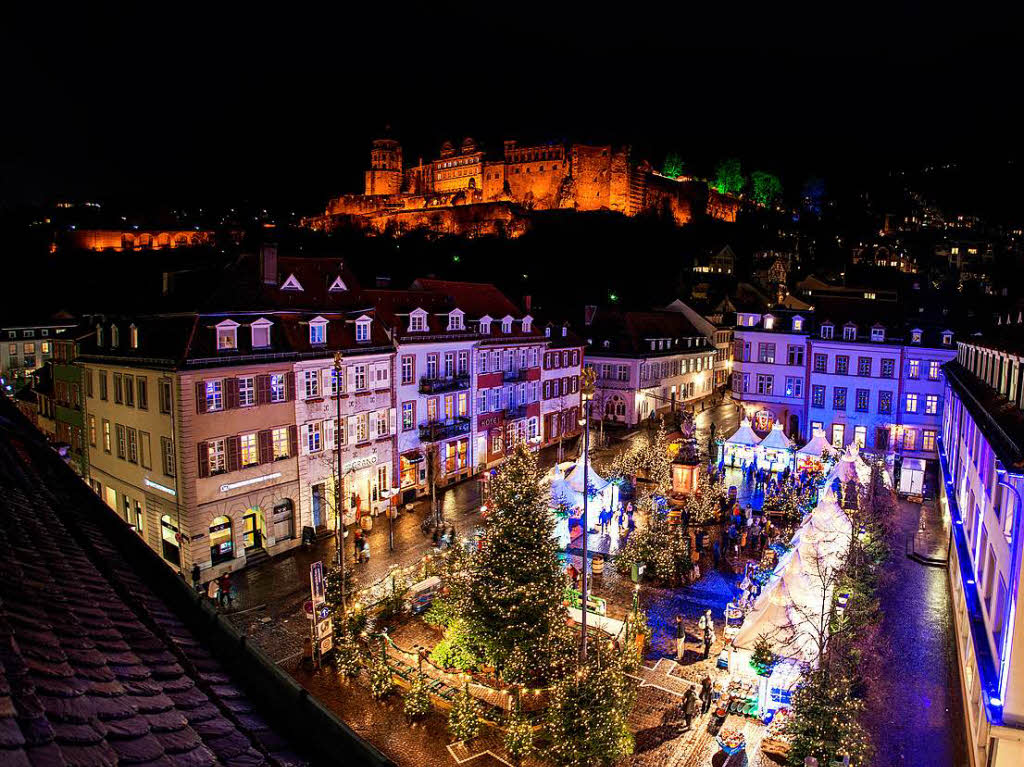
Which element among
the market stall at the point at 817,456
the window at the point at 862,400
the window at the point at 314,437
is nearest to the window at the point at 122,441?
the window at the point at 314,437

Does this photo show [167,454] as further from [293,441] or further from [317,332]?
[317,332]

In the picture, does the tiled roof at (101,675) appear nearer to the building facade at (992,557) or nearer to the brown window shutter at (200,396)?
the building facade at (992,557)

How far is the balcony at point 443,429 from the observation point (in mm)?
35156

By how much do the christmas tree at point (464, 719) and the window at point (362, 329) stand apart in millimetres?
19525

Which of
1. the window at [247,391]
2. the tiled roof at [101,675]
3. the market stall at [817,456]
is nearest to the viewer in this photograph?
the tiled roof at [101,675]

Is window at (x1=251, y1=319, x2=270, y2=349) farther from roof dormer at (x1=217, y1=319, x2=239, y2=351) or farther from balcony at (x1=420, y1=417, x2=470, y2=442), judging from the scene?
balcony at (x1=420, y1=417, x2=470, y2=442)

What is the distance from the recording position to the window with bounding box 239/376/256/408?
84.5ft

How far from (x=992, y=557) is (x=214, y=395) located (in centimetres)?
2421

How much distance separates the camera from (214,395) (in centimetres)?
2483

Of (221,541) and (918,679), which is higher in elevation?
(221,541)

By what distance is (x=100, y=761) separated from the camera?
94.2 inches

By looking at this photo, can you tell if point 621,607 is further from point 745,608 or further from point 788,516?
point 788,516

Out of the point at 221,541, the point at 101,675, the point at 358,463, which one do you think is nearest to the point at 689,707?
the point at 101,675

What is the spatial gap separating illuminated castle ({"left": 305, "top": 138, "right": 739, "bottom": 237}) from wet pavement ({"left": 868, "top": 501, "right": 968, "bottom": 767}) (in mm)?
103753
